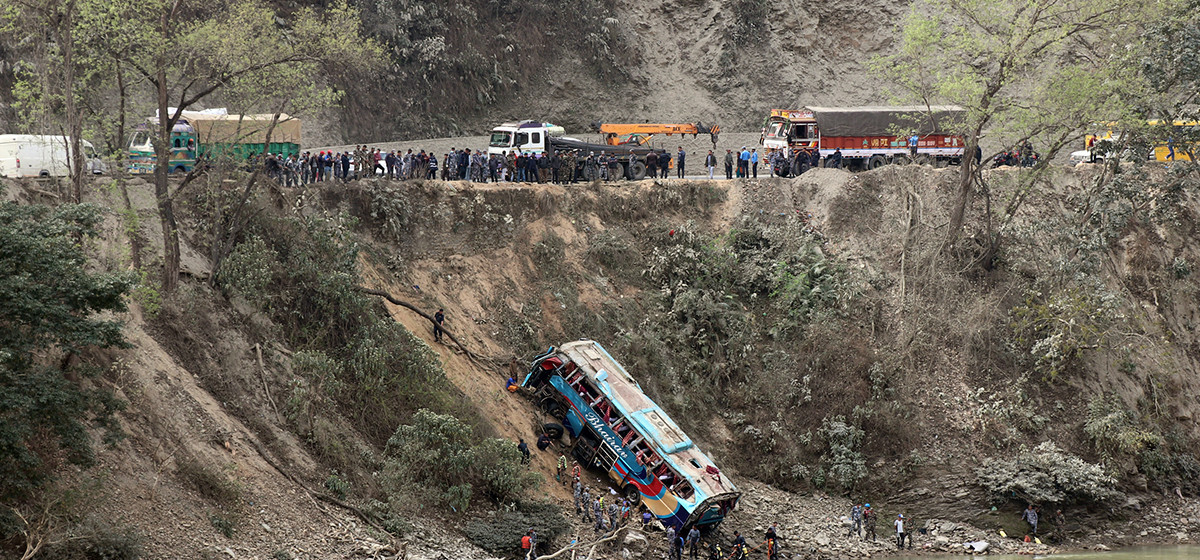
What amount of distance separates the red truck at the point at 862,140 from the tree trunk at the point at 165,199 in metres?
21.8

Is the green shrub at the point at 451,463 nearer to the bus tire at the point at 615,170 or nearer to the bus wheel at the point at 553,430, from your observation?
the bus wheel at the point at 553,430

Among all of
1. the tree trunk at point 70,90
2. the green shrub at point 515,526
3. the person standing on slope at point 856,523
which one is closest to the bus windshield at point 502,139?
the tree trunk at point 70,90

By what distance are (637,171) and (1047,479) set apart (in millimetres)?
17480

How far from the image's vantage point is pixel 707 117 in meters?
54.6

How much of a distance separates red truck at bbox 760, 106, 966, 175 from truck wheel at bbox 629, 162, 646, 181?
4.78m

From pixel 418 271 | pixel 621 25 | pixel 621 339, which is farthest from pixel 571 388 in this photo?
pixel 621 25

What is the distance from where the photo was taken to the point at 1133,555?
28.0 m

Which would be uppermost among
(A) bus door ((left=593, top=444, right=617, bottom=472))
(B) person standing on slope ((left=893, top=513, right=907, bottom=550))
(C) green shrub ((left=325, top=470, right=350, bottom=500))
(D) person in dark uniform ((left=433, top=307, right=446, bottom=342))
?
(D) person in dark uniform ((left=433, top=307, right=446, bottom=342))

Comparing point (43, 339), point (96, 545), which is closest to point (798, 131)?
point (43, 339)

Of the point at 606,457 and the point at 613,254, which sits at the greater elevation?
the point at 613,254

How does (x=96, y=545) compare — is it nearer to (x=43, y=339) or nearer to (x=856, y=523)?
(x=43, y=339)

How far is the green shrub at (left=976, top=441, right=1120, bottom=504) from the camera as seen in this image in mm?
29219

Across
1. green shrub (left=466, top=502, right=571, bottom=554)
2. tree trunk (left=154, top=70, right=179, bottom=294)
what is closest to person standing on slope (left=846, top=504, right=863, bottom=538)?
green shrub (left=466, top=502, right=571, bottom=554)

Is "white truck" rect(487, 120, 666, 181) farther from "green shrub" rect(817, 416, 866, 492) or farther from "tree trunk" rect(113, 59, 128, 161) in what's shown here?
"tree trunk" rect(113, 59, 128, 161)
